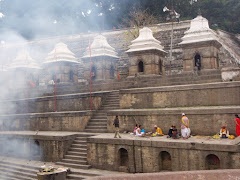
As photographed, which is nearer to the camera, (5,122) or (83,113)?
(83,113)

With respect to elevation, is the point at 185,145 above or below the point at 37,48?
below

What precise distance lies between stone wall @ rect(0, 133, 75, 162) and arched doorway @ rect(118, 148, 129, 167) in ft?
8.12

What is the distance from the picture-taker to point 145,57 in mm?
15430

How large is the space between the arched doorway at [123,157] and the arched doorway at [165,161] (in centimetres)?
127

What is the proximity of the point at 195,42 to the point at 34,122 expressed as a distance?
9282mm

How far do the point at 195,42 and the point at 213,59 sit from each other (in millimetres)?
1318

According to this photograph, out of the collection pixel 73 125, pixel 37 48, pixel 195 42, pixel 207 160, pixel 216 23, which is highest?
pixel 216 23

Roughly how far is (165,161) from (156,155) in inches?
15.9

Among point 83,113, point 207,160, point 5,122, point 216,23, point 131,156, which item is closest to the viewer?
point 207,160

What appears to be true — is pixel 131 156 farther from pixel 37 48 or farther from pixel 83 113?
pixel 37 48

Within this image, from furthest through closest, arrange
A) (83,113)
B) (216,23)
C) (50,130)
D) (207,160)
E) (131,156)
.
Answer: (216,23)
(50,130)
(83,113)
(131,156)
(207,160)

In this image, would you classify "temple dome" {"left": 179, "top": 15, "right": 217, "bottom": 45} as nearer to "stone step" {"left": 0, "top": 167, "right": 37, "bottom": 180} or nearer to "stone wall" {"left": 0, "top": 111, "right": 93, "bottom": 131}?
"stone wall" {"left": 0, "top": 111, "right": 93, "bottom": 131}

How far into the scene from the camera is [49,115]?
12773 millimetres

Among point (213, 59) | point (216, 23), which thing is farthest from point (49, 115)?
point (216, 23)
